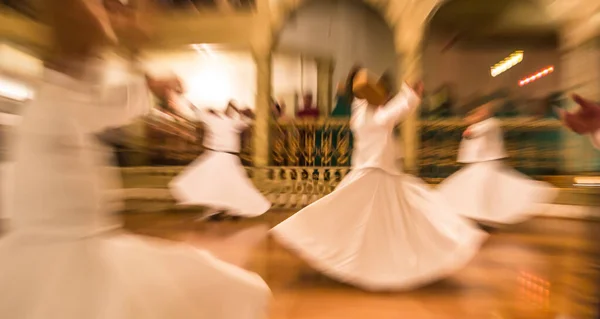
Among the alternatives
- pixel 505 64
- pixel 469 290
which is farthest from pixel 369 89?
pixel 505 64

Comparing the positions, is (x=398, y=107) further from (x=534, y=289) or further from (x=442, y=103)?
(x=442, y=103)

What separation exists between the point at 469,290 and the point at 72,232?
2.08 meters

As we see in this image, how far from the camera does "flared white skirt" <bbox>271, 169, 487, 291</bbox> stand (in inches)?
93.6

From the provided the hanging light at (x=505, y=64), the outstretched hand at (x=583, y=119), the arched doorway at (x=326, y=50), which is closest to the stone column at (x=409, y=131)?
the arched doorway at (x=326, y=50)

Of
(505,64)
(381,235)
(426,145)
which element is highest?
(505,64)

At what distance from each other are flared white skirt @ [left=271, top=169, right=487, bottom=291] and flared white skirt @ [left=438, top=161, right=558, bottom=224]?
2217mm

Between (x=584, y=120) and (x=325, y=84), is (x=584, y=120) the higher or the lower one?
the lower one

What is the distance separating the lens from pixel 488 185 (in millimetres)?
4645

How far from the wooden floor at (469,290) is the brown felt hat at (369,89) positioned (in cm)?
110

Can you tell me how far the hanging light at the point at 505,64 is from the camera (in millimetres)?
7682

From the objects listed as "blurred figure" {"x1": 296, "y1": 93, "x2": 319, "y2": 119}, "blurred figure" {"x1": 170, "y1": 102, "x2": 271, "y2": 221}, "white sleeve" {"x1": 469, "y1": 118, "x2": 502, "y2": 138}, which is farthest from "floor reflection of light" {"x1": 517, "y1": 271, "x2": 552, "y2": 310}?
"blurred figure" {"x1": 296, "y1": 93, "x2": 319, "y2": 119}

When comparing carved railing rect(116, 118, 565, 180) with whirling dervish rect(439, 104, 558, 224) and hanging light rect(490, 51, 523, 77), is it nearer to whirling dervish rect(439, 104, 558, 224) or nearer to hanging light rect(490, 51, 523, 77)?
whirling dervish rect(439, 104, 558, 224)

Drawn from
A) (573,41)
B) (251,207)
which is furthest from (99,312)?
(251,207)

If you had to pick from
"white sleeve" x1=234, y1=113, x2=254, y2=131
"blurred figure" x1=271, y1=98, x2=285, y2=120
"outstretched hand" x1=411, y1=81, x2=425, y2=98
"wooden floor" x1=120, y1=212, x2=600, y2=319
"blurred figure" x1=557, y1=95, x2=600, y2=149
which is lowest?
"wooden floor" x1=120, y1=212, x2=600, y2=319
